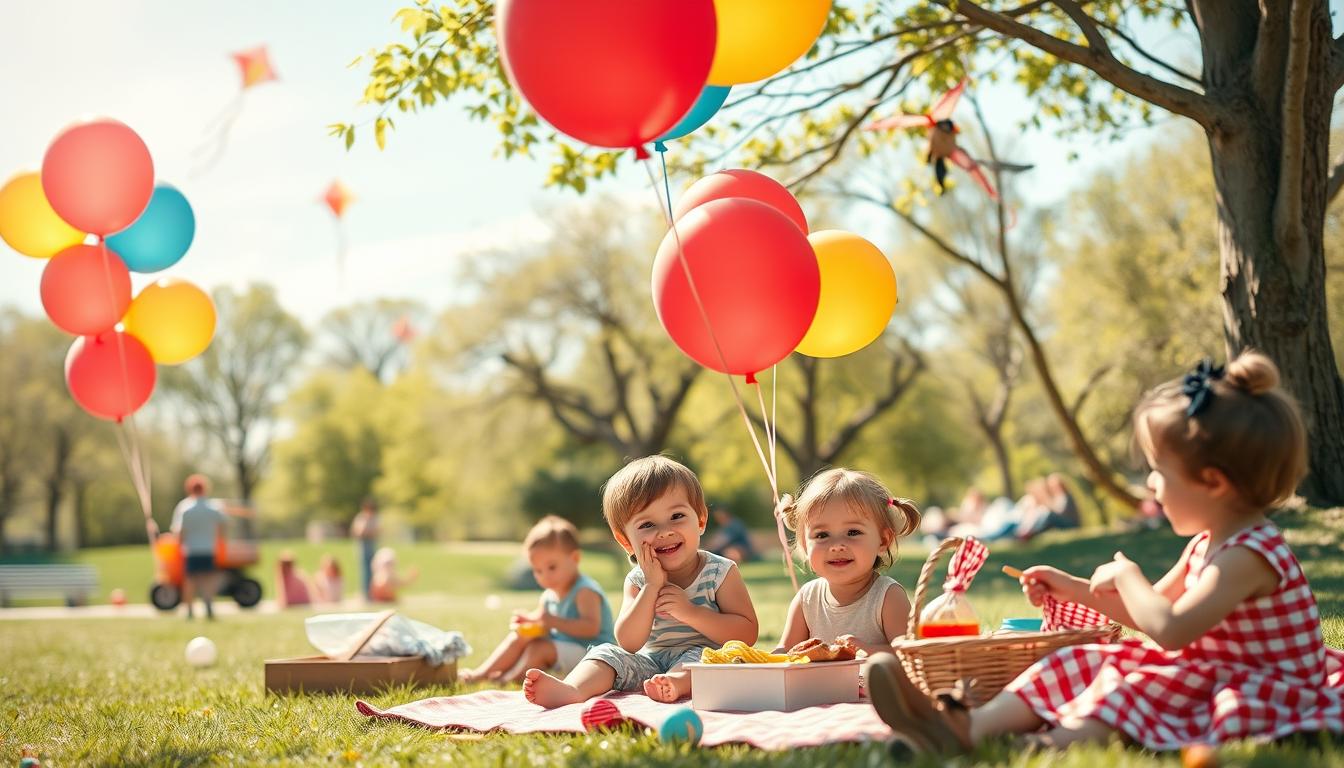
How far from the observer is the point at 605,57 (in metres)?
3.65

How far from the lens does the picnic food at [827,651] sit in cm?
371

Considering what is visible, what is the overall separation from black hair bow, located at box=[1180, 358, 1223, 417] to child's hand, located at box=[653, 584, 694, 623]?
6.57 feet

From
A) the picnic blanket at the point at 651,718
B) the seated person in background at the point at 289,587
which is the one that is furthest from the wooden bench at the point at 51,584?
the picnic blanket at the point at 651,718

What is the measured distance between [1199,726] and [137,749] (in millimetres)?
3355

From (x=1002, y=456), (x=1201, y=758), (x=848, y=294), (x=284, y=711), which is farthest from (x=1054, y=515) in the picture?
(x=1201, y=758)

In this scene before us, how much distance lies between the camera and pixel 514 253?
2478 cm

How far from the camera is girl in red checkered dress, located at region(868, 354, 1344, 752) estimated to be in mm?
2785

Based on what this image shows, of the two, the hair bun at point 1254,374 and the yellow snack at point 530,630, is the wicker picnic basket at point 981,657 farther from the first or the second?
the yellow snack at point 530,630

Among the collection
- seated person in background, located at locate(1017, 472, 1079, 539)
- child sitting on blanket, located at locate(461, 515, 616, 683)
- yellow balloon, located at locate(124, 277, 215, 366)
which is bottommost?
seated person in background, located at locate(1017, 472, 1079, 539)

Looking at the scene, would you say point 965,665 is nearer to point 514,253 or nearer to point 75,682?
point 75,682

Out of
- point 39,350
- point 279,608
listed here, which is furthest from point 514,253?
point 39,350

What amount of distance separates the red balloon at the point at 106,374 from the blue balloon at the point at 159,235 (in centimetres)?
51

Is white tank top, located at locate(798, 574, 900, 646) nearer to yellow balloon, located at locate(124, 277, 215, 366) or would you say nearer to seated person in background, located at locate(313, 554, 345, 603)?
yellow balloon, located at locate(124, 277, 215, 366)

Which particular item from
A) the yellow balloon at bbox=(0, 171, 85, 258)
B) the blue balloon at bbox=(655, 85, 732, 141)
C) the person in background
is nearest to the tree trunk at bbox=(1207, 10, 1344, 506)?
the blue balloon at bbox=(655, 85, 732, 141)
